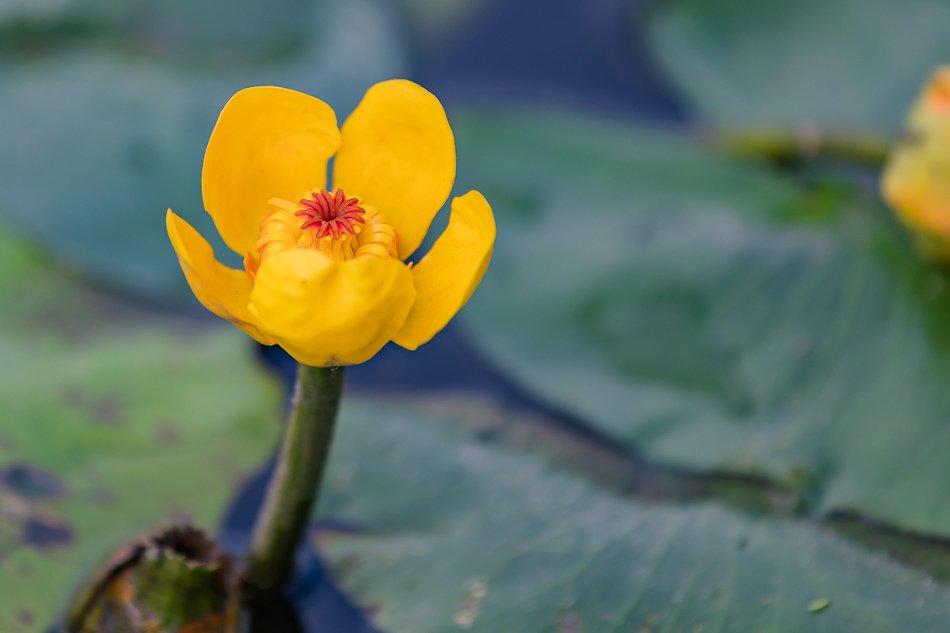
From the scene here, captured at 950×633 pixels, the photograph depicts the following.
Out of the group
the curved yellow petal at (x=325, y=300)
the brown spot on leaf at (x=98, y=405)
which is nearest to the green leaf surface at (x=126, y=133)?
the brown spot on leaf at (x=98, y=405)

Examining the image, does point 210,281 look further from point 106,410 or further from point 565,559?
point 106,410

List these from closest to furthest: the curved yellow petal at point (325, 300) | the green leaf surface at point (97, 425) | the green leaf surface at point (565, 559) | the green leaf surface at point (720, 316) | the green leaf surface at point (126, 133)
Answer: the curved yellow petal at point (325, 300), the green leaf surface at point (565, 559), the green leaf surface at point (97, 425), the green leaf surface at point (720, 316), the green leaf surface at point (126, 133)

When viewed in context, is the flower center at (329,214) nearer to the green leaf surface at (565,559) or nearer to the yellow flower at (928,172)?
the green leaf surface at (565,559)

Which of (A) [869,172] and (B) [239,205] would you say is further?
(A) [869,172]

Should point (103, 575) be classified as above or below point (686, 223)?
below

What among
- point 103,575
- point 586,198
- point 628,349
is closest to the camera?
point 103,575

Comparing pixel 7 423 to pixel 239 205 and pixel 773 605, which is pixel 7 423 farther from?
pixel 773 605

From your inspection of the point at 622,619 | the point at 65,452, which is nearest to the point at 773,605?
the point at 622,619

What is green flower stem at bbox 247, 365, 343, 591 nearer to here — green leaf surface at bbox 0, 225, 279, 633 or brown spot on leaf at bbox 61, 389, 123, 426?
green leaf surface at bbox 0, 225, 279, 633
